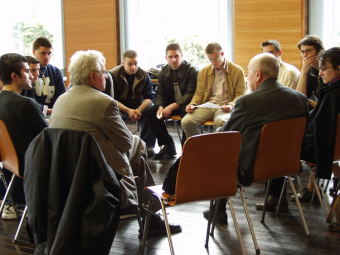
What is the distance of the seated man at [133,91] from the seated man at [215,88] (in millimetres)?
717

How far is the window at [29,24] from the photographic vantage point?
24.0 ft

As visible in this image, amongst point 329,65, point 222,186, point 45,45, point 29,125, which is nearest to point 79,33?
point 45,45

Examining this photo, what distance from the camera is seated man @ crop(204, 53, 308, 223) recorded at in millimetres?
2184

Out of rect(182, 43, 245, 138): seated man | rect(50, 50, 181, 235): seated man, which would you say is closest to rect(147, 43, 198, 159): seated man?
rect(182, 43, 245, 138): seated man

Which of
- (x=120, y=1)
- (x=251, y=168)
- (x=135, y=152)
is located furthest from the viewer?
(x=120, y=1)

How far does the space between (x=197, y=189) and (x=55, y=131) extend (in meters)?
0.78

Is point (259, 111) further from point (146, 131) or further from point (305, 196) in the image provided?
point (146, 131)

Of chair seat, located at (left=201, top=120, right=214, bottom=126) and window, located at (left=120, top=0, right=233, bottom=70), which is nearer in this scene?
chair seat, located at (left=201, top=120, right=214, bottom=126)

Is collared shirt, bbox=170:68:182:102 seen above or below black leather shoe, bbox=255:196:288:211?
above

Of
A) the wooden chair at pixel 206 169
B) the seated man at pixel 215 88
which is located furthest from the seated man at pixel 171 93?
the wooden chair at pixel 206 169

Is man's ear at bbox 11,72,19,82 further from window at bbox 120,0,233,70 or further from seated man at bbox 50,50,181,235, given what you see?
window at bbox 120,0,233,70

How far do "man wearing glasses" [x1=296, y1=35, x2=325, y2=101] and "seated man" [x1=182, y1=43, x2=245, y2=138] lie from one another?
748mm

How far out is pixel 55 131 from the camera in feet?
5.76

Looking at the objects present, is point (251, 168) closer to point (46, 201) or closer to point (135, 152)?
point (135, 152)
